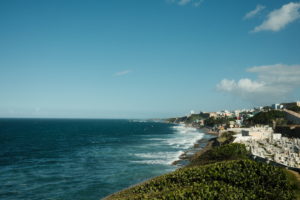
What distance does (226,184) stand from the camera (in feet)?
72.0

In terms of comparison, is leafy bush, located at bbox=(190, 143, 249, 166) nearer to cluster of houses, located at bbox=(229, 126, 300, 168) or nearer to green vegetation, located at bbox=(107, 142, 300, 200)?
cluster of houses, located at bbox=(229, 126, 300, 168)

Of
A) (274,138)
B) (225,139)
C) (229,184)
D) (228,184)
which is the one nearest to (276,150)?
(274,138)

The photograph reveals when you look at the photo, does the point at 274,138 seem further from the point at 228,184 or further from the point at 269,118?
the point at 269,118

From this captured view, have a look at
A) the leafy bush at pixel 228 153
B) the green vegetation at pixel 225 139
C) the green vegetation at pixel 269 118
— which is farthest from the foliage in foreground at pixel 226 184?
the green vegetation at pixel 269 118

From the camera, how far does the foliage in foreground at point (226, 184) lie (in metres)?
19.3

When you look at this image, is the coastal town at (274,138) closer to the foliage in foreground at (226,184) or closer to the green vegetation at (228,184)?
the green vegetation at (228,184)

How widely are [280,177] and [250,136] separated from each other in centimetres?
3912

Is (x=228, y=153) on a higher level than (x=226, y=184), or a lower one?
higher

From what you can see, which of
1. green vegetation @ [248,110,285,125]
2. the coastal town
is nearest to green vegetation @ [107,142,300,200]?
the coastal town

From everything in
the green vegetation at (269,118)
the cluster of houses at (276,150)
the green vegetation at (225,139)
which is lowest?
the green vegetation at (225,139)

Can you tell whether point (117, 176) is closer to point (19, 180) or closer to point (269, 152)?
point (19, 180)

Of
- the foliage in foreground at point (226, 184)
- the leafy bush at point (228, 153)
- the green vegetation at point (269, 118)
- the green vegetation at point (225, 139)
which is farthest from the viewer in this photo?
the green vegetation at point (269, 118)

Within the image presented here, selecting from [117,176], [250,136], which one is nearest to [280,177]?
[117,176]

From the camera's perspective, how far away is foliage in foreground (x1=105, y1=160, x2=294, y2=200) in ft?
63.3
